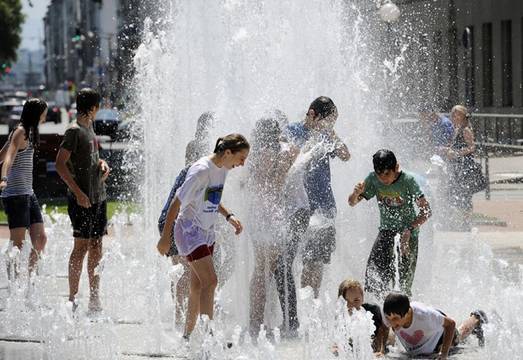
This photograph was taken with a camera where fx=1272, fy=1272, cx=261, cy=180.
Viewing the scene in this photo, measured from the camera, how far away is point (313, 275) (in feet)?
28.2

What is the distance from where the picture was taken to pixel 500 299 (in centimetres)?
876

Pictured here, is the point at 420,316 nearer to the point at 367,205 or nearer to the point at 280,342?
the point at 280,342

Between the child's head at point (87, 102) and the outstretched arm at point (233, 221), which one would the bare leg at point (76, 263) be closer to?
the child's head at point (87, 102)

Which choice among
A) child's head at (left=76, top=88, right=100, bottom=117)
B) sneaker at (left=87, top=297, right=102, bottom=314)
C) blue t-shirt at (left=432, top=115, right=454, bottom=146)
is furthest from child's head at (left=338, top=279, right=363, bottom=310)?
blue t-shirt at (left=432, top=115, right=454, bottom=146)

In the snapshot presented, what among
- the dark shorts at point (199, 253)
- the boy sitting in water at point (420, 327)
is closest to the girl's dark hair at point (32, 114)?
the dark shorts at point (199, 253)

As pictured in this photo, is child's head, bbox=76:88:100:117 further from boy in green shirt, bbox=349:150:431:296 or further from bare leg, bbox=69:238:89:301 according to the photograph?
boy in green shirt, bbox=349:150:431:296

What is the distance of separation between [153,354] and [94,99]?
218 cm

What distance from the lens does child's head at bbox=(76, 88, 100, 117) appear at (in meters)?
8.91

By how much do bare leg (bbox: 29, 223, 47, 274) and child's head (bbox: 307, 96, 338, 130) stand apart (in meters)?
2.46

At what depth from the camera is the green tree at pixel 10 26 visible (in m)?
100

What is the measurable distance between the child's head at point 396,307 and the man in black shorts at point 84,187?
8.67 feet

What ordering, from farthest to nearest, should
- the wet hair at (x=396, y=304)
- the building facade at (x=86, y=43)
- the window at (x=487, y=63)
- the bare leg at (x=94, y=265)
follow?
1. the building facade at (x=86, y=43)
2. the window at (x=487, y=63)
3. the bare leg at (x=94, y=265)
4. the wet hair at (x=396, y=304)

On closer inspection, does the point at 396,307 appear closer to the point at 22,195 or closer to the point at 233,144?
the point at 233,144

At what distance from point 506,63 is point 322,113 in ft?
99.8
